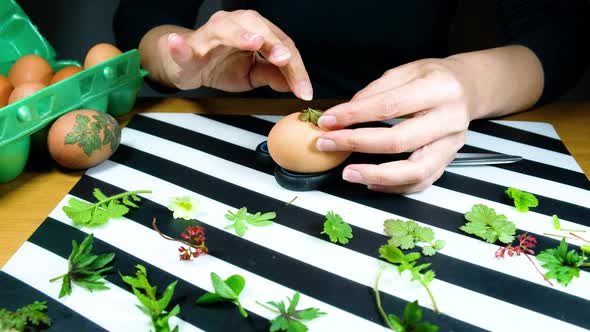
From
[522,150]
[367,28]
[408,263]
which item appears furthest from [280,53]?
[367,28]

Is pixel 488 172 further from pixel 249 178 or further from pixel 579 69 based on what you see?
pixel 579 69

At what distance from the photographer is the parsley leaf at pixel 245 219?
737 mm

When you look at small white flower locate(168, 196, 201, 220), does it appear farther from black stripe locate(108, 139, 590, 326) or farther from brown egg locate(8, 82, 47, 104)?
brown egg locate(8, 82, 47, 104)

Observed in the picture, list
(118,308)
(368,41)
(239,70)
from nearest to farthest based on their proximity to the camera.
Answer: (118,308) → (239,70) → (368,41)

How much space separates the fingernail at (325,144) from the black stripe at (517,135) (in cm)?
39

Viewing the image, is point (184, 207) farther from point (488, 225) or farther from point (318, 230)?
point (488, 225)

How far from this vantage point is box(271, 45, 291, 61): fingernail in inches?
31.9

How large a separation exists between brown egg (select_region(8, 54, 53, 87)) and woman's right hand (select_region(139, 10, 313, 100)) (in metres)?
0.22

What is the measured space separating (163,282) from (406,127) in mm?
396

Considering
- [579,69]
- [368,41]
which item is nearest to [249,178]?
[368,41]

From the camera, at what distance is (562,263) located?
69 cm

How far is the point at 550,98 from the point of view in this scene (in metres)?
1.14

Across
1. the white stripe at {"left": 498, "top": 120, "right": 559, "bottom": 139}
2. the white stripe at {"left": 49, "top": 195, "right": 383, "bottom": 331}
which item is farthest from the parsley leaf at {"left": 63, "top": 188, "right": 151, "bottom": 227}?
the white stripe at {"left": 498, "top": 120, "right": 559, "bottom": 139}

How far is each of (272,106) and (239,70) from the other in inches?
5.0
